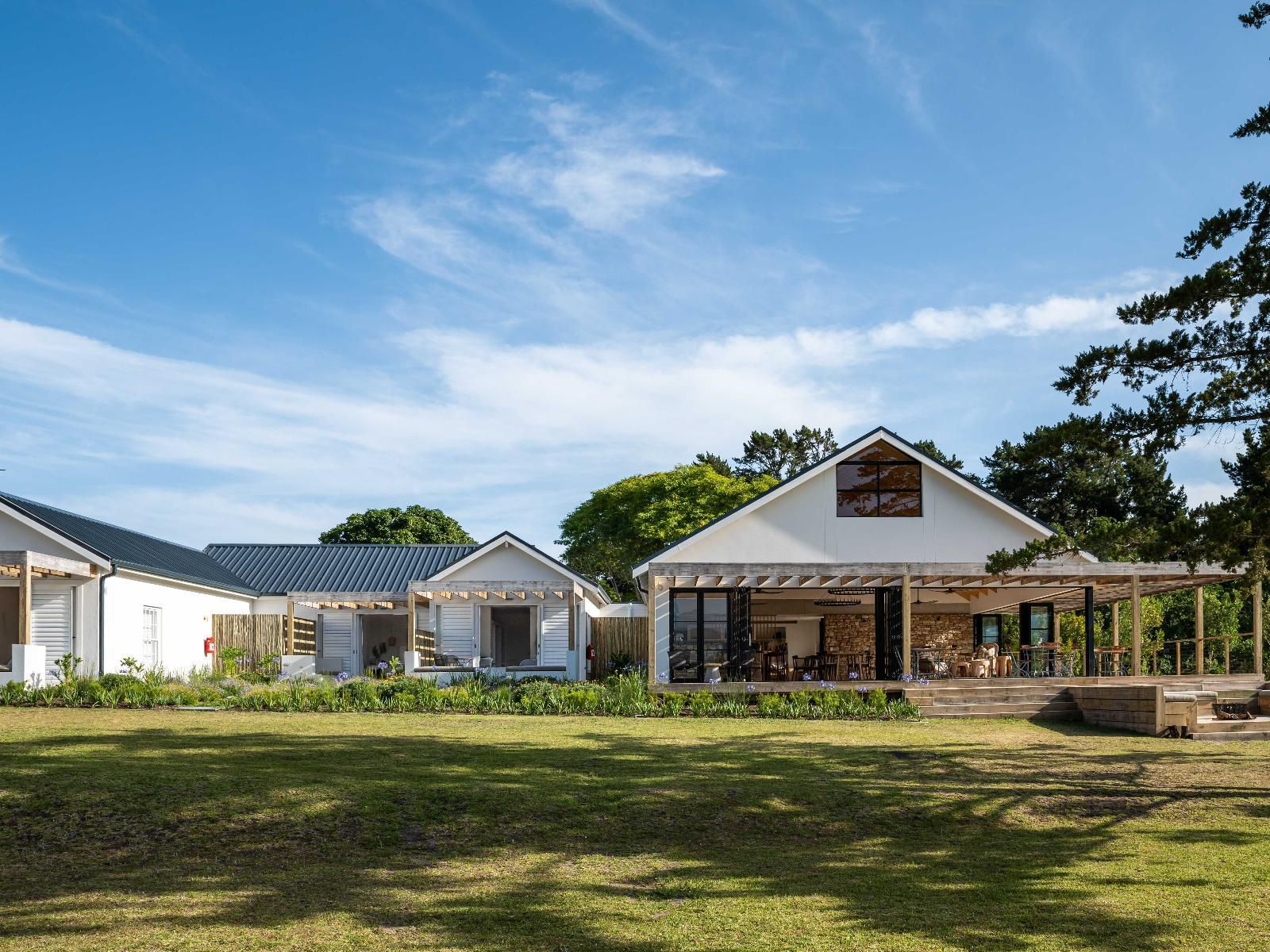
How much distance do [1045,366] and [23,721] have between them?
15239mm

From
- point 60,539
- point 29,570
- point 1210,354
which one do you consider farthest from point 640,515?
point 1210,354

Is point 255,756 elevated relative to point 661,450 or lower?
lower

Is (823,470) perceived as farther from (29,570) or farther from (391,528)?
(391,528)

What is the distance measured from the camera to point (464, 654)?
117ft

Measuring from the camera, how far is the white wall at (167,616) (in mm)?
26125

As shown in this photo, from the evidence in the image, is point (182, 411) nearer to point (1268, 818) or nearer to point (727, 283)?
point (727, 283)

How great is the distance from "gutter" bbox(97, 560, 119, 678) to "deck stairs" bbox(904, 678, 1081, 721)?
17610 mm

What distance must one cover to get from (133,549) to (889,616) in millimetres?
19326

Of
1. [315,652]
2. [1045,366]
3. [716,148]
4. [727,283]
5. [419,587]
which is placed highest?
[716,148]

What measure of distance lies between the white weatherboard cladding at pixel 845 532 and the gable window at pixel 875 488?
0.16 meters

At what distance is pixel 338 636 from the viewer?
36969 mm

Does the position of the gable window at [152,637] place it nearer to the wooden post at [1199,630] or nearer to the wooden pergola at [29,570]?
Answer: the wooden pergola at [29,570]

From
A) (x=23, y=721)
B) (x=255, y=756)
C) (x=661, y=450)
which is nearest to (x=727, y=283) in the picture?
(x=255, y=756)

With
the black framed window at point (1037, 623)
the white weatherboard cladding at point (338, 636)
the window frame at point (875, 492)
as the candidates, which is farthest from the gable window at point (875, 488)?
the white weatherboard cladding at point (338, 636)
